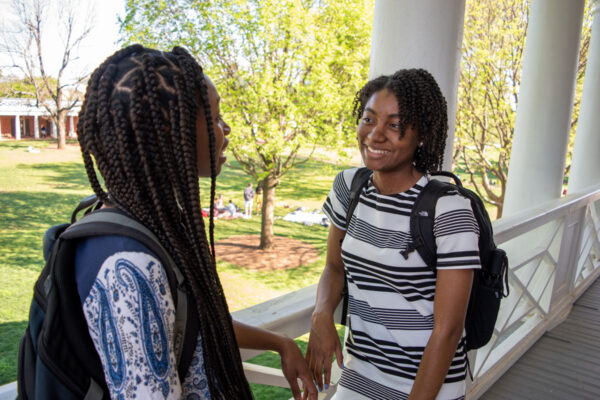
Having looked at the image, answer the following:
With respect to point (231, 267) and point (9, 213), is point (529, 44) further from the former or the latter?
point (9, 213)

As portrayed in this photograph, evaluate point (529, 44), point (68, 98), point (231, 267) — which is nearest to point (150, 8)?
point (68, 98)

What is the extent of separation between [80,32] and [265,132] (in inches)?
187

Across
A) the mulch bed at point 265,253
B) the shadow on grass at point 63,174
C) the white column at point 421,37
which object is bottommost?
the mulch bed at point 265,253

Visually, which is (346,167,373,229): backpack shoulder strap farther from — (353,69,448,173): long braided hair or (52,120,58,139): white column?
(52,120,58,139): white column

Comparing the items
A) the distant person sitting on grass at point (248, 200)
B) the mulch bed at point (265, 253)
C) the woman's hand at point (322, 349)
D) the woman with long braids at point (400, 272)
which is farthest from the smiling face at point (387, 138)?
the distant person sitting on grass at point (248, 200)

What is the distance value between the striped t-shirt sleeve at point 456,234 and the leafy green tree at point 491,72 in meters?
9.91

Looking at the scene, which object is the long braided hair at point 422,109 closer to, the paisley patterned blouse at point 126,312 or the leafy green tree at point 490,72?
the paisley patterned blouse at point 126,312

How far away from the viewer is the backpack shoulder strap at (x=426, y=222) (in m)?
1.27

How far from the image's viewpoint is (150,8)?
404 inches

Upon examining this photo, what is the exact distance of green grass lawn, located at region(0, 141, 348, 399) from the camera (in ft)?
27.0

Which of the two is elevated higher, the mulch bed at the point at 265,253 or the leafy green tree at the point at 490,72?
the leafy green tree at the point at 490,72

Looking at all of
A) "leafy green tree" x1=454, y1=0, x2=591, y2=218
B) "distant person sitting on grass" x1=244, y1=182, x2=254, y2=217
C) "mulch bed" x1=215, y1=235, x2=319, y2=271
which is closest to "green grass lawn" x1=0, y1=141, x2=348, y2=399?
"mulch bed" x1=215, y1=235, x2=319, y2=271

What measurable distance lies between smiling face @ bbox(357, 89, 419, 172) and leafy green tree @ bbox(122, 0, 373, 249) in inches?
347

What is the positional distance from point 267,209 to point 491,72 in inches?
246
